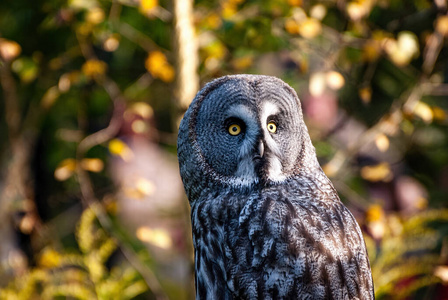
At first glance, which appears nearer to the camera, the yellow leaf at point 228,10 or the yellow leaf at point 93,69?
the yellow leaf at point 228,10

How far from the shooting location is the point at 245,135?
186 cm

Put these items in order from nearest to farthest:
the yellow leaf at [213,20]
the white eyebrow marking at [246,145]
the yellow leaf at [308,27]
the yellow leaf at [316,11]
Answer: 1. the white eyebrow marking at [246,145]
2. the yellow leaf at [308,27]
3. the yellow leaf at [213,20]
4. the yellow leaf at [316,11]

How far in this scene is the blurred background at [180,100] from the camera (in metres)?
3.10

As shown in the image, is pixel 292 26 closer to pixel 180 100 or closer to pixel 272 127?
pixel 180 100

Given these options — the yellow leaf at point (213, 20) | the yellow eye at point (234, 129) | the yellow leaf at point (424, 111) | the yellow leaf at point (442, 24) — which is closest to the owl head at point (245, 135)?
the yellow eye at point (234, 129)

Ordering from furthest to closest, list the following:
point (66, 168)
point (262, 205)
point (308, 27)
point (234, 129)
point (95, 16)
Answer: point (66, 168)
point (95, 16)
point (308, 27)
point (234, 129)
point (262, 205)

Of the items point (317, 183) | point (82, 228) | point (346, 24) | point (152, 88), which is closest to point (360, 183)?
point (346, 24)

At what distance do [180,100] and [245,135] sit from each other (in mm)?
1210

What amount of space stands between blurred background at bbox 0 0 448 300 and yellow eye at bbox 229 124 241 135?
3.52 feet

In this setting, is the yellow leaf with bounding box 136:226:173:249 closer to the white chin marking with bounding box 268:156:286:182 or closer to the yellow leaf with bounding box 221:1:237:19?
the yellow leaf with bounding box 221:1:237:19

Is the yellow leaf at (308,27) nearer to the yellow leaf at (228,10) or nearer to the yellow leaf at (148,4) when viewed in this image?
the yellow leaf at (228,10)

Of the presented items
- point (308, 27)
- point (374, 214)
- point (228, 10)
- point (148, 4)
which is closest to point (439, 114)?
point (374, 214)

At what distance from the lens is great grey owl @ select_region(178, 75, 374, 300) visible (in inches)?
67.6

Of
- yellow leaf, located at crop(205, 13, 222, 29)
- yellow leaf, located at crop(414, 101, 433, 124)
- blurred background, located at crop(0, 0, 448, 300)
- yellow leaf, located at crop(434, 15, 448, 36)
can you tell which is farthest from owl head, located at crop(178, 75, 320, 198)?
yellow leaf, located at crop(434, 15, 448, 36)
